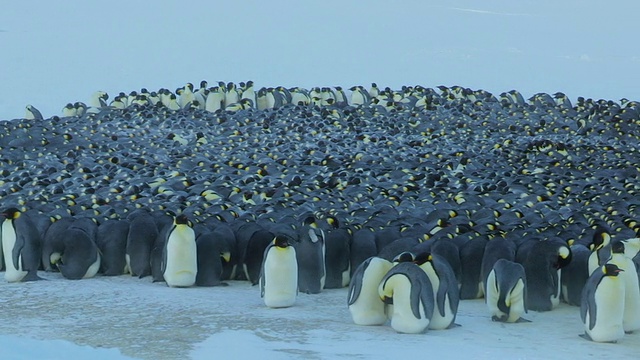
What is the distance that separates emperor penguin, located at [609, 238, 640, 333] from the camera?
245 inches

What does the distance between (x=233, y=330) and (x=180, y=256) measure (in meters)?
1.25

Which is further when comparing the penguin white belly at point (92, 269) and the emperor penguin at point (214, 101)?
the emperor penguin at point (214, 101)

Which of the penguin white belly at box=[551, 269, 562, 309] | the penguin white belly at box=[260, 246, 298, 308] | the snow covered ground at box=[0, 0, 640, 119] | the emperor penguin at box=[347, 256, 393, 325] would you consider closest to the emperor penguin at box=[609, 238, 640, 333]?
the penguin white belly at box=[551, 269, 562, 309]

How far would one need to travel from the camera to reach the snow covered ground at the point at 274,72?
19.7 ft

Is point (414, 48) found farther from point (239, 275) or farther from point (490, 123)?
point (239, 275)

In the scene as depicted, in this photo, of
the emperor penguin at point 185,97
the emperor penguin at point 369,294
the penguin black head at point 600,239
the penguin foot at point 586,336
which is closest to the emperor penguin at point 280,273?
the emperor penguin at point 369,294

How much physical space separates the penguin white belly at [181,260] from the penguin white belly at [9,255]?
1.03 metres

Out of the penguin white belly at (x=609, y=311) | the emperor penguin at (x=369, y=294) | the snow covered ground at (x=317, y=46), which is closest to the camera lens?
the penguin white belly at (x=609, y=311)

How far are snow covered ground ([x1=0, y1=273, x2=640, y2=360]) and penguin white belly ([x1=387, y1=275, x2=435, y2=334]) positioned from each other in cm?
6

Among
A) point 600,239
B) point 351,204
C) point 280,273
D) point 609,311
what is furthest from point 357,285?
point 351,204

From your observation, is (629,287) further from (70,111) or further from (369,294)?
(70,111)

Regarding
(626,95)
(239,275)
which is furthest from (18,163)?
(626,95)

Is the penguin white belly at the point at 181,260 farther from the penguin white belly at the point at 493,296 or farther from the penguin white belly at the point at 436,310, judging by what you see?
the penguin white belly at the point at 493,296

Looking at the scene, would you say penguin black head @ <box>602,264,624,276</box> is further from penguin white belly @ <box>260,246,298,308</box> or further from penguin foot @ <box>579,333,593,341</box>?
penguin white belly @ <box>260,246,298,308</box>
